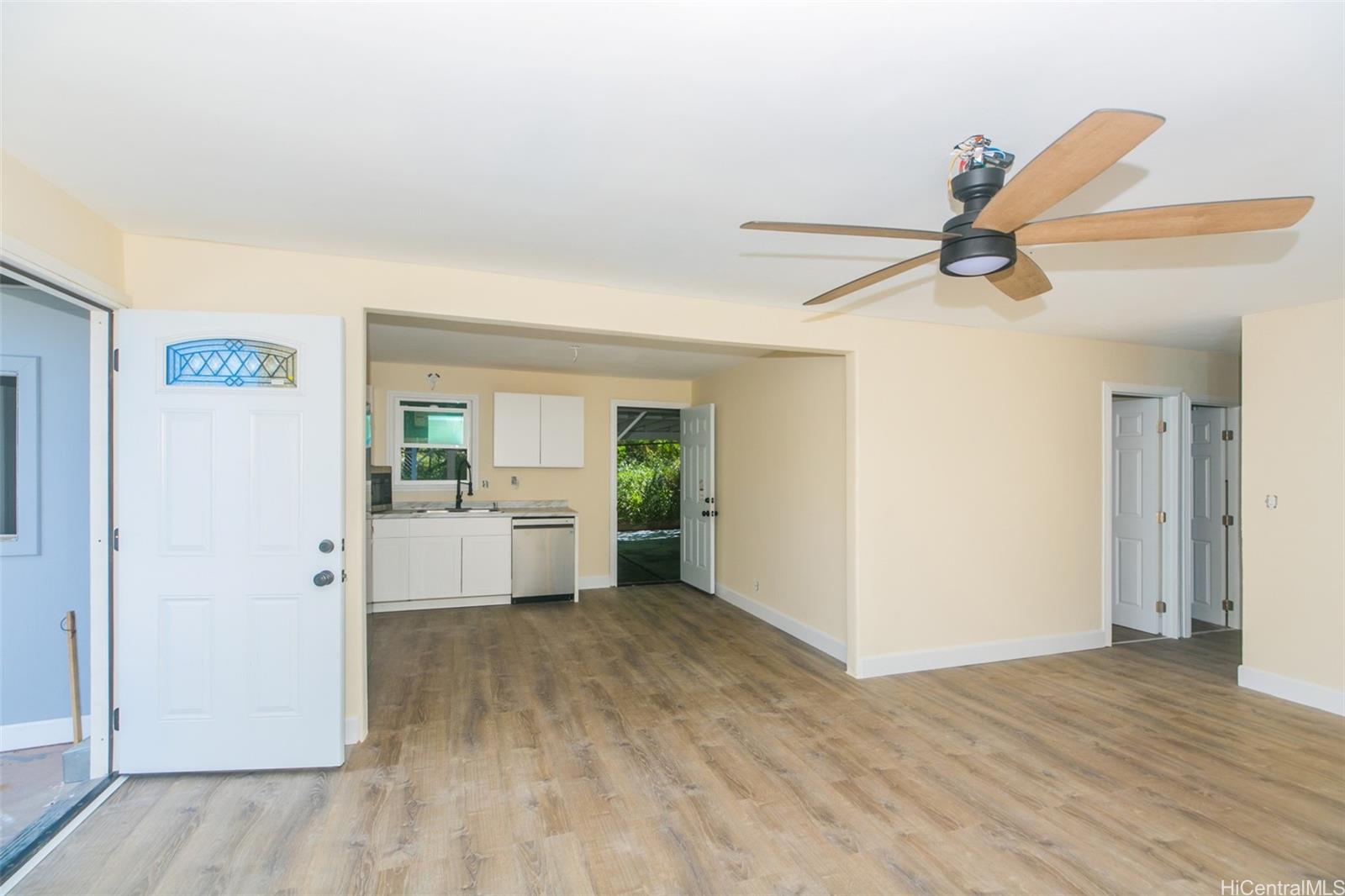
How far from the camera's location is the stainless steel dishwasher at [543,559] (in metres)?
6.11

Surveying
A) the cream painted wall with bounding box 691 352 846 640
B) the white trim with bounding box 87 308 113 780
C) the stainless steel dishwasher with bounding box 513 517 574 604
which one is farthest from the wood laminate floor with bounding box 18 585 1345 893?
the stainless steel dishwasher with bounding box 513 517 574 604

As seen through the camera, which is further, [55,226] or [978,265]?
[55,226]

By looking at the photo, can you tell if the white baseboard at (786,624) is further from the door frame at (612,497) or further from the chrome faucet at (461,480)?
the chrome faucet at (461,480)

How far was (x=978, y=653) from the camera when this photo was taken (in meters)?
4.41

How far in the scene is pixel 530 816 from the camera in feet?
8.13

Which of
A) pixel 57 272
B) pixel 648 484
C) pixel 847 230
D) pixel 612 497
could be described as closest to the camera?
pixel 847 230

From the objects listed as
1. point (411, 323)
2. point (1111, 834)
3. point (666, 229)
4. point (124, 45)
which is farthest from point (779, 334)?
point (124, 45)

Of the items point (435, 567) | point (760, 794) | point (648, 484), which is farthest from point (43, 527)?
point (648, 484)

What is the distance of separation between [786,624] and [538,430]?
3.18 meters

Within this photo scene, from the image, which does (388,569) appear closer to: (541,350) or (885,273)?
(541,350)

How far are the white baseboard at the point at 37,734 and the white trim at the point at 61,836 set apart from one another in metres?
0.66

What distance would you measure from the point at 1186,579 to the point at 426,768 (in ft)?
19.2

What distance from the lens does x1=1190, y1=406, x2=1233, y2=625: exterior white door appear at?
17.7 ft

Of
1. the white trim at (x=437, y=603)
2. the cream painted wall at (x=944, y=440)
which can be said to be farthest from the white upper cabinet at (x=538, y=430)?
the cream painted wall at (x=944, y=440)
